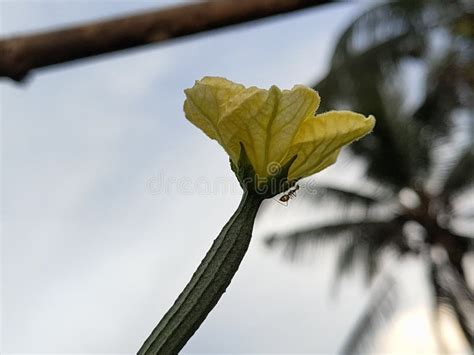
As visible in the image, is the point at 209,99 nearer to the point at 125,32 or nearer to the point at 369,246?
the point at 125,32

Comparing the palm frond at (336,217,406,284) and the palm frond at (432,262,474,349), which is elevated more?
the palm frond at (336,217,406,284)

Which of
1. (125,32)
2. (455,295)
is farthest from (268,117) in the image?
(455,295)

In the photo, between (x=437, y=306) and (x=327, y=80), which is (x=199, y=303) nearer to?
(x=327, y=80)

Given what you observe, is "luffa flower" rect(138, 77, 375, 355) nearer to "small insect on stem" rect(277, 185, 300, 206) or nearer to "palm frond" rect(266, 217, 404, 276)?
"small insect on stem" rect(277, 185, 300, 206)

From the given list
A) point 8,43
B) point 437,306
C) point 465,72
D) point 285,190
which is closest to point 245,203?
point 285,190

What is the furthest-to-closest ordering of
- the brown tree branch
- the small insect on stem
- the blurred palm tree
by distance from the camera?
the blurred palm tree
the brown tree branch
the small insect on stem

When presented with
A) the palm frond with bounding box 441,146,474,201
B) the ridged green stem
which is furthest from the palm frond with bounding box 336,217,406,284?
the ridged green stem

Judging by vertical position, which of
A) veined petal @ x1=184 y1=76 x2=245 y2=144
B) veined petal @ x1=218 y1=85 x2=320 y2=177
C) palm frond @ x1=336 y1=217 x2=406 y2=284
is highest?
palm frond @ x1=336 y1=217 x2=406 y2=284

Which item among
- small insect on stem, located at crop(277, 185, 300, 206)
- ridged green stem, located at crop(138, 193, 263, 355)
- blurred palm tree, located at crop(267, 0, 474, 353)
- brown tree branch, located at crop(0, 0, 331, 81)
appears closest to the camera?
ridged green stem, located at crop(138, 193, 263, 355)
